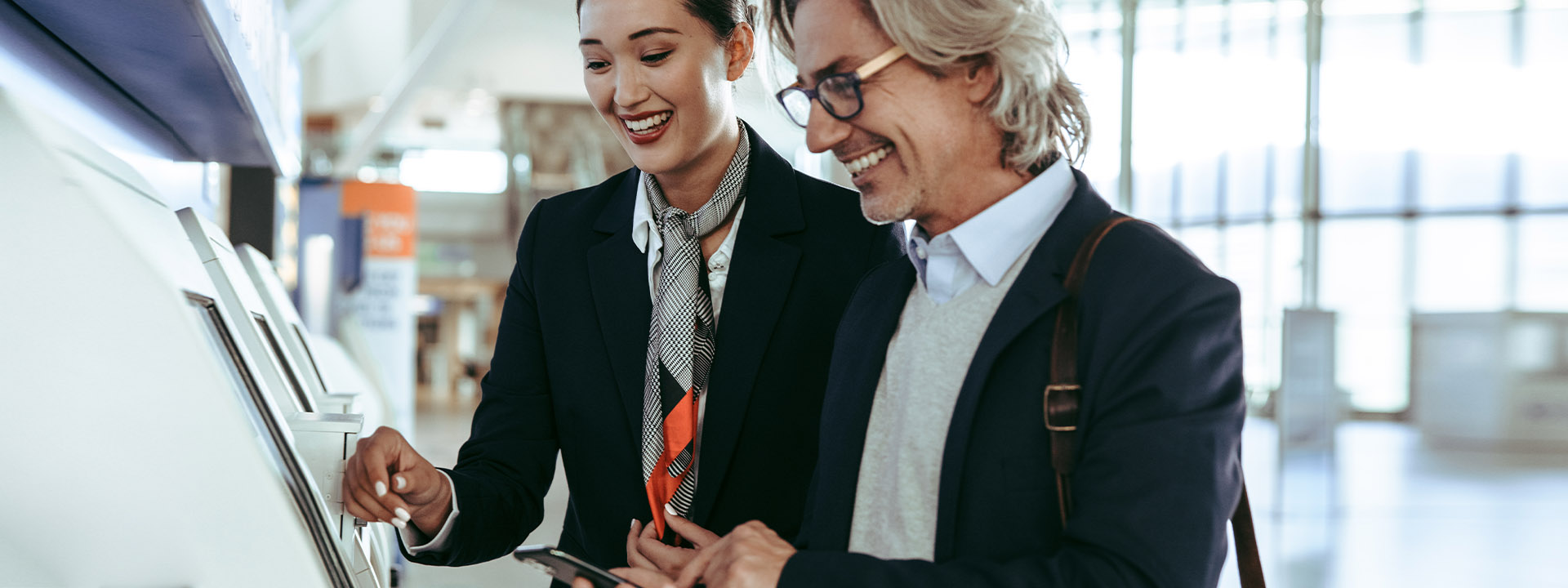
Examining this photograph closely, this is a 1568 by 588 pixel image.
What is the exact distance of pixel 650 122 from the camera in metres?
1.62

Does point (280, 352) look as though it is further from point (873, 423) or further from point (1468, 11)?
point (1468, 11)

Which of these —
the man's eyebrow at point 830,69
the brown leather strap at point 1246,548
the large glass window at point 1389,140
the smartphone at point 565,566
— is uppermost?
the large glass window at point 1389,140

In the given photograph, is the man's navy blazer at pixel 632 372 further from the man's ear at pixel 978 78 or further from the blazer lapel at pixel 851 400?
the man's ear at pixel 978 78

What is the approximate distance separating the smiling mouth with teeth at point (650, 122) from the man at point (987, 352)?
29 cm

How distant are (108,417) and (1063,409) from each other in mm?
788

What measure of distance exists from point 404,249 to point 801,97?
26.0ft

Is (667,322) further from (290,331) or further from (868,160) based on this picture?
(290,331)

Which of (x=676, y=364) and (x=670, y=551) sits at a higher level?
(x=676, y=364)

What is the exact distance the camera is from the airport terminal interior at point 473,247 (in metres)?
0.85

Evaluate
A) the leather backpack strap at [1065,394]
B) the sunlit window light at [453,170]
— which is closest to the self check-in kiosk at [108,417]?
the leather backpack strap at [1065,394]

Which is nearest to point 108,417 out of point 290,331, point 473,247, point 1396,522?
point 290,331

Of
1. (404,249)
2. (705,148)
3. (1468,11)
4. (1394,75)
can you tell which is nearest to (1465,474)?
(1394,75)

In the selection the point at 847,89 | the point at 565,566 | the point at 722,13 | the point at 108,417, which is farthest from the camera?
the point at 722,13

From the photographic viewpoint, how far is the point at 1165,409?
3.29ft
